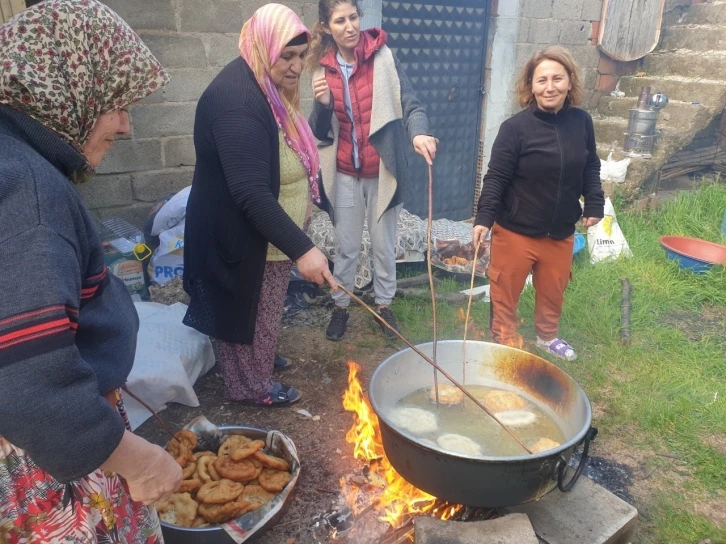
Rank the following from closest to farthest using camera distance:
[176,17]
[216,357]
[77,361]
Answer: [77,361], [216,357], [176,17]

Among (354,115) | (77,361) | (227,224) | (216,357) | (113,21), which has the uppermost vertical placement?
(113,21)

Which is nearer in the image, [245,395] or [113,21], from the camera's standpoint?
[113,21]

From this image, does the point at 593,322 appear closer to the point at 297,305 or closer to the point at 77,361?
the point at 297,305

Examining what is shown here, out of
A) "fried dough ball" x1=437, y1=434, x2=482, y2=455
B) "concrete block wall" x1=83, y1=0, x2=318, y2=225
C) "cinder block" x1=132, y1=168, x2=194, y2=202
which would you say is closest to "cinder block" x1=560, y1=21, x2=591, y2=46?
"concrete block wall" x1=83, y1=0, x2=318, y2=225

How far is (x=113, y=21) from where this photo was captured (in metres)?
1.33

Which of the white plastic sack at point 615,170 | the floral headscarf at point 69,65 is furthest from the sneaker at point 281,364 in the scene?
the white plastic sack at point 615,170

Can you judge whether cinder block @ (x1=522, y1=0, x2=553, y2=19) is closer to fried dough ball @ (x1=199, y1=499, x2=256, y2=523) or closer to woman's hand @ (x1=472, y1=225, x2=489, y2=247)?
woman's hand @ (x1=472, y1=225, x2=489, y2=247)

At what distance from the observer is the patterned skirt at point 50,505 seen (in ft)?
4.22

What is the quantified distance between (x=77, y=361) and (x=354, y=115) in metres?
3.15

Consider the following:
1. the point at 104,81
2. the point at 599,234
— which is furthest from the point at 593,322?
the point at 104,81

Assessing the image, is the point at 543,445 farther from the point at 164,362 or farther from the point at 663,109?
the point at 663,109

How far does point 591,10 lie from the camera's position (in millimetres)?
6980

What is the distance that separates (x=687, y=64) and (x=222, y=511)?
27.0ft

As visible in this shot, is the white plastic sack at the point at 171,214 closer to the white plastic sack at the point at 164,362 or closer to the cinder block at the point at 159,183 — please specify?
the cinder block at the point at 159,183
